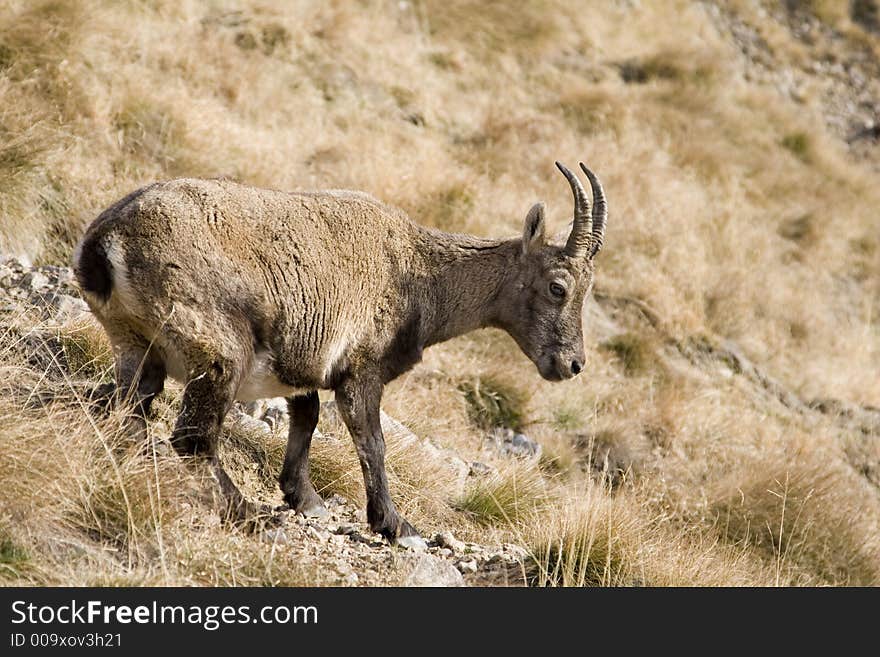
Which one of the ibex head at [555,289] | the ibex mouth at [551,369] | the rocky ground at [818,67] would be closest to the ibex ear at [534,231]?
the ibex head at [555,289]

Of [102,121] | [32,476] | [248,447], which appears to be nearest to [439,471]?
[248,447]

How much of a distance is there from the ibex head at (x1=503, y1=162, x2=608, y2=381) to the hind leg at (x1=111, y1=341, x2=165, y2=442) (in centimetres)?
267

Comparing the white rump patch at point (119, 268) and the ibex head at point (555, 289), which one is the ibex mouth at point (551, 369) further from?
the white rump patch at point (119, 268)

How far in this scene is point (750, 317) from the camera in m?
15.4

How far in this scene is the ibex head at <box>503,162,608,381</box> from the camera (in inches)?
303

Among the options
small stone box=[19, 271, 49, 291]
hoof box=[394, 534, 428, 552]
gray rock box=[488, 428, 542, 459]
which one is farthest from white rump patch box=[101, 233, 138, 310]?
gray rock box=[488, 428, 542, 459]

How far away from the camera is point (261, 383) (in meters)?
6.54

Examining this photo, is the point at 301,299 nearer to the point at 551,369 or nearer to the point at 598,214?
the point at 551,369

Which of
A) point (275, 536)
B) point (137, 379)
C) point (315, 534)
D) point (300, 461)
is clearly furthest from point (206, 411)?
point (300, 461)

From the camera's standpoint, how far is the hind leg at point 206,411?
605 cm

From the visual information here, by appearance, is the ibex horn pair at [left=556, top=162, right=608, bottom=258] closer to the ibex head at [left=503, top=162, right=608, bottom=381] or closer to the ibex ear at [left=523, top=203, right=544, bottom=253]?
the ibex head at [left=503, top=162, right=608, bottom=381]

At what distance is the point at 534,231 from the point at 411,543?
2439 mm

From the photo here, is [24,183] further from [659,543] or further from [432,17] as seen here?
[432,17]
